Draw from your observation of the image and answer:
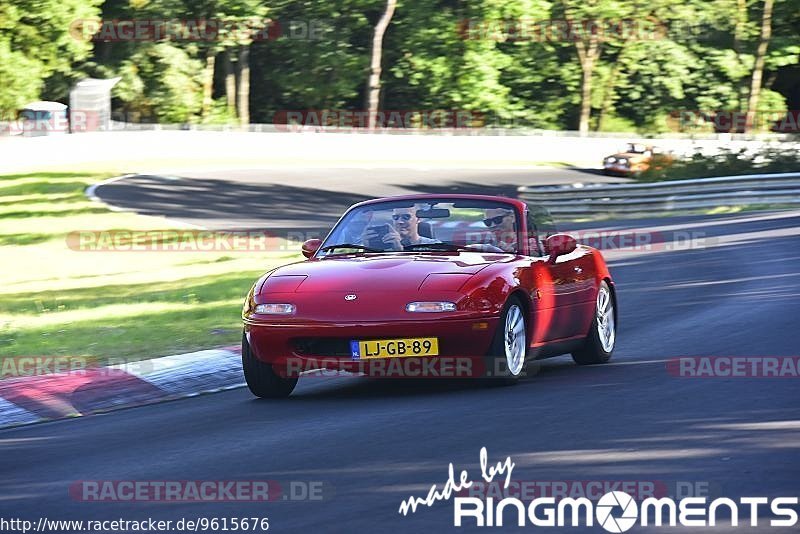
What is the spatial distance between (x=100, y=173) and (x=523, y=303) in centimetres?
3159

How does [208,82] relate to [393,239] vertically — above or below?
below

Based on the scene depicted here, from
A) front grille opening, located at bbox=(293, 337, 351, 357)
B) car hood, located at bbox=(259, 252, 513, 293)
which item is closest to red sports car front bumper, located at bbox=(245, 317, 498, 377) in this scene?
front grille opening, located at bbox=(293, 337, 351, 357)

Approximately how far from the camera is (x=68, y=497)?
19.6 ft

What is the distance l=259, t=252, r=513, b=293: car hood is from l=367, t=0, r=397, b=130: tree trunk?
178 feet

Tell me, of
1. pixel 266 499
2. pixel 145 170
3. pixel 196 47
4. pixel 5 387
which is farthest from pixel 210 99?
pixel 266 499

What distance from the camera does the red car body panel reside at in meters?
8.41

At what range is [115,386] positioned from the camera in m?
9.57

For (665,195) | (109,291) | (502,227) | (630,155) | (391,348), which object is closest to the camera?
(391,348)

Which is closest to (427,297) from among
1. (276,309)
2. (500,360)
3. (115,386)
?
(500,360)

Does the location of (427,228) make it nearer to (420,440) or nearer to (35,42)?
(420,440)

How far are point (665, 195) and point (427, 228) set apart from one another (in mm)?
20508

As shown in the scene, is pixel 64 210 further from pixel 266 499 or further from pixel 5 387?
pixel 266 499

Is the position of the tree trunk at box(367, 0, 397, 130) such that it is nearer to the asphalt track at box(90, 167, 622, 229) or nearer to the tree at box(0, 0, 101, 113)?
the tree at box(0, 0, 101, 113)

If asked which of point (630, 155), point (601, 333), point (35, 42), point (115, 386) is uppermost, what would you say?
point (35, 42)
